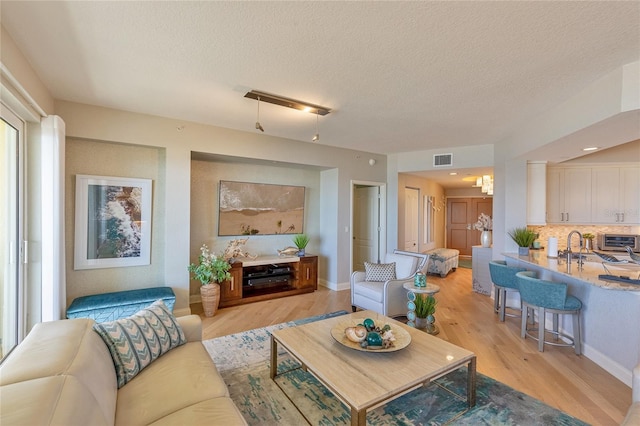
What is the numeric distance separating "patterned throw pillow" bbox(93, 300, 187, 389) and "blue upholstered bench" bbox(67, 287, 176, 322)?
145 centimetres

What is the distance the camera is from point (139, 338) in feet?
6.20

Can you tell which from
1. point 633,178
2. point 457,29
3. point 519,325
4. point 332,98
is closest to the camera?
point 457,29

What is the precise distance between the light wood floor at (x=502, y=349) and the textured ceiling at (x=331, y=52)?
258 centimetres

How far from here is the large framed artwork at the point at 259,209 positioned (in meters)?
4.85

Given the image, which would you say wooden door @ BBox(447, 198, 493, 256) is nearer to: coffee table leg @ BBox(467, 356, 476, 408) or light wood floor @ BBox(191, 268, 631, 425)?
light wood floor @ BBox(191, 268, 631, 425)

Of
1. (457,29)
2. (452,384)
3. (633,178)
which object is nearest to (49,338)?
(452,384)

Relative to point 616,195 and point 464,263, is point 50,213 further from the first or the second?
point 464,263

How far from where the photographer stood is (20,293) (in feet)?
8.68

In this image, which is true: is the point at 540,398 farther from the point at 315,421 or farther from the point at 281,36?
the point at 281,36

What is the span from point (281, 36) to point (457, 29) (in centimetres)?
117

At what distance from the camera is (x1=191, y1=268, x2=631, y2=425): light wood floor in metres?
2.22

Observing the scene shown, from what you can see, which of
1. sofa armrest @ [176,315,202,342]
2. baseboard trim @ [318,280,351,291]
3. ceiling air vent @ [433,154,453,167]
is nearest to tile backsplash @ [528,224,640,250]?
ceiling air vent @ [433,154,453,167]

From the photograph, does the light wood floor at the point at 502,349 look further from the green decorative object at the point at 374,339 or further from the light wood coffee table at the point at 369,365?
the green decorative object at the point at 374,339

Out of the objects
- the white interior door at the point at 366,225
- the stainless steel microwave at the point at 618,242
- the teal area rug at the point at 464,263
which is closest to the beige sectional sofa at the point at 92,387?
the white interior door at the point at 366,225
